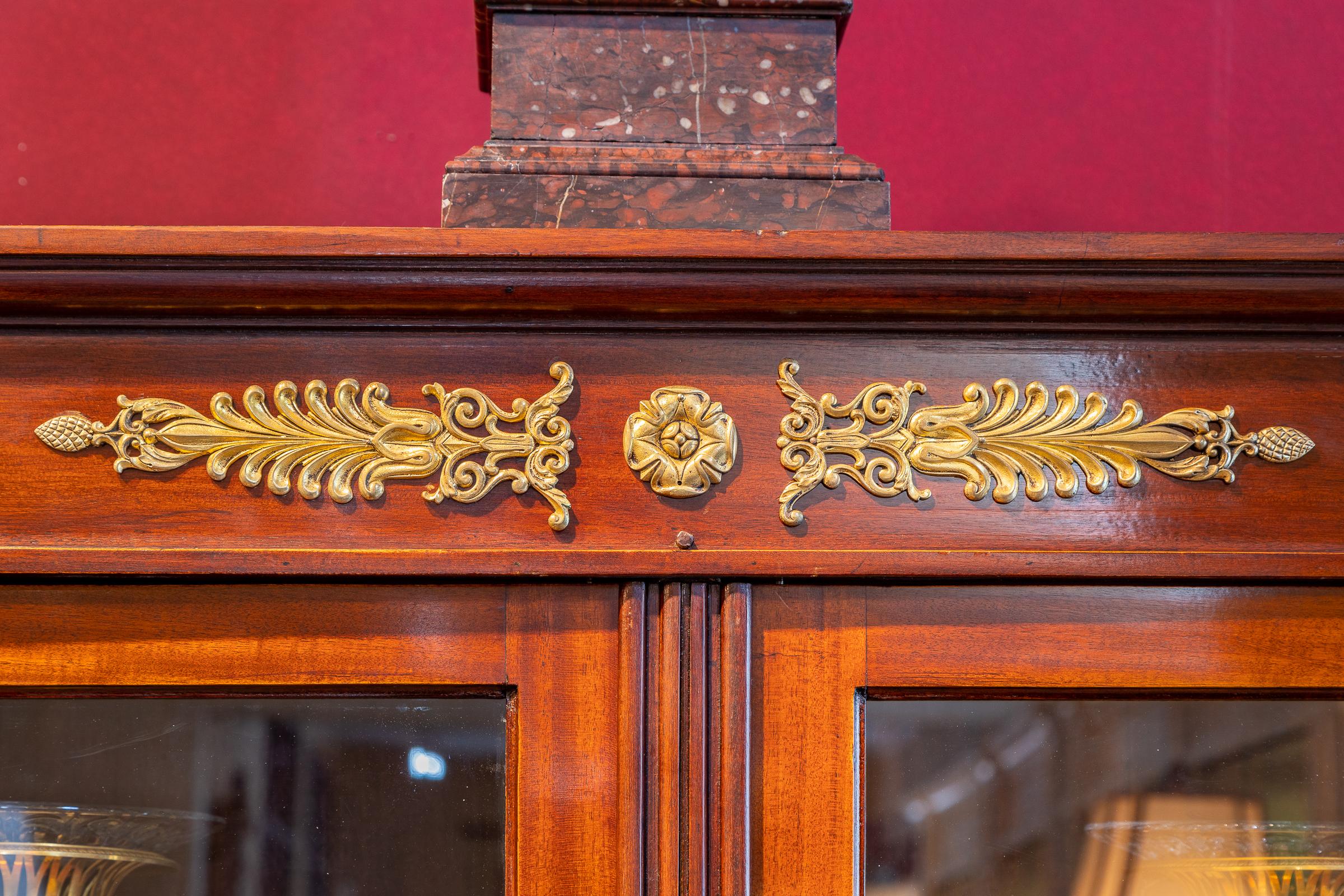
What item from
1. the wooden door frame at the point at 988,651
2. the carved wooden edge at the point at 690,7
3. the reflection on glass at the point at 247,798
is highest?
the carved wooden edge at the point at 690,7

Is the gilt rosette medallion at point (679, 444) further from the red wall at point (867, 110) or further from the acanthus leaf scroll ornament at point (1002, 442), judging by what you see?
the red wall at point (867, 110)

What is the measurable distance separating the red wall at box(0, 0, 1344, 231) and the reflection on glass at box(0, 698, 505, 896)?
1.75 ft

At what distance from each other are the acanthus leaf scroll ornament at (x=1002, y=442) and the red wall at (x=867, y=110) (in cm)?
46

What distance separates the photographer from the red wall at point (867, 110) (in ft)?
3.12

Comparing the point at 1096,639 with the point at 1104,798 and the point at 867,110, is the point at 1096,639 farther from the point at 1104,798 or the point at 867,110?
the point at 867,110

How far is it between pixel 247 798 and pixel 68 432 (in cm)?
20

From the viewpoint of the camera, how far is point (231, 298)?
51 cm

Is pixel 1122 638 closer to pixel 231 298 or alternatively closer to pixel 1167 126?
pixel 231 298

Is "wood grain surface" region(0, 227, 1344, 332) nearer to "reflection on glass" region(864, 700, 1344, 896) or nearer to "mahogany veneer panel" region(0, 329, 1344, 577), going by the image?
"mahogany veneer panel" region(0, 329, 1344, 577)

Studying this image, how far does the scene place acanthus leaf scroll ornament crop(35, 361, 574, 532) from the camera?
522mm

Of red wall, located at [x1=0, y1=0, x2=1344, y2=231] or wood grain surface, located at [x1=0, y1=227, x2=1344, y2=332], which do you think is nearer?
wood grain surface, located at [x1=0, y1=227, x2=1344, y2=332]

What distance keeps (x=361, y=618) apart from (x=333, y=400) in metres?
0.11

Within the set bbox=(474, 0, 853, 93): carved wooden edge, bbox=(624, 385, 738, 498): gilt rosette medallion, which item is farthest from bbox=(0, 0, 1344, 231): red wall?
bbox=(624, 385, 738, 498): gilt rosette medallion

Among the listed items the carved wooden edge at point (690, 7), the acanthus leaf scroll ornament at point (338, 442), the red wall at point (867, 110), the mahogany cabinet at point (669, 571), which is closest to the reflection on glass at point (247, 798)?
the mahogany cabinet at point (669, 571)
